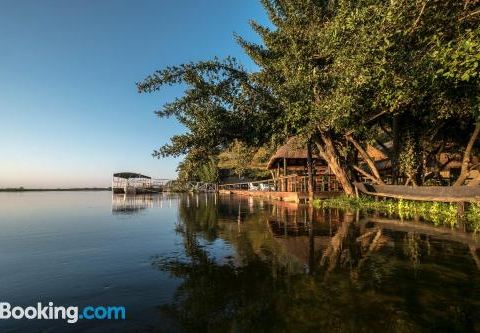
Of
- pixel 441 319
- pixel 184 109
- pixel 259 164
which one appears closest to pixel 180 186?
pixel 259 164

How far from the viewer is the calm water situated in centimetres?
382

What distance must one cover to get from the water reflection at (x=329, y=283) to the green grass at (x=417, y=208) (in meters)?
2.96

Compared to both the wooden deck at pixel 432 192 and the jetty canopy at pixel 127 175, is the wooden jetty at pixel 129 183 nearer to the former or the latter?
the jetty canopy at pixel 127 175

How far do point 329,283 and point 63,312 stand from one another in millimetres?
3679

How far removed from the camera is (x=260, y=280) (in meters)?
5.33

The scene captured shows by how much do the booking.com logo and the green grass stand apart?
32.7 feet

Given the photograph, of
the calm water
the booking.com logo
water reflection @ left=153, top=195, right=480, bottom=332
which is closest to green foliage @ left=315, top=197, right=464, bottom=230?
the calm water

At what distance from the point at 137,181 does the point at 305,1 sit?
4649cm

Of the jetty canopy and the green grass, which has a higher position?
the jetty canopy

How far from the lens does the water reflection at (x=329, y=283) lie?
3783 mm

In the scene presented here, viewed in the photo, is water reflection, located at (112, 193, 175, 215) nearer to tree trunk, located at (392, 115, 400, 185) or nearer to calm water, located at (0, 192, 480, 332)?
calm water, located at (0, 192, 480, 332)

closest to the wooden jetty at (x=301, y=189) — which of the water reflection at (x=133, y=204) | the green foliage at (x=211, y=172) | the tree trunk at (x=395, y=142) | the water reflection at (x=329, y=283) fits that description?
the tree trunk at (x=395, y=142)

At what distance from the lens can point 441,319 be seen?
3.78 metres

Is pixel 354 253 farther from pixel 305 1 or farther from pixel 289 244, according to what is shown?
pixel 305 1
